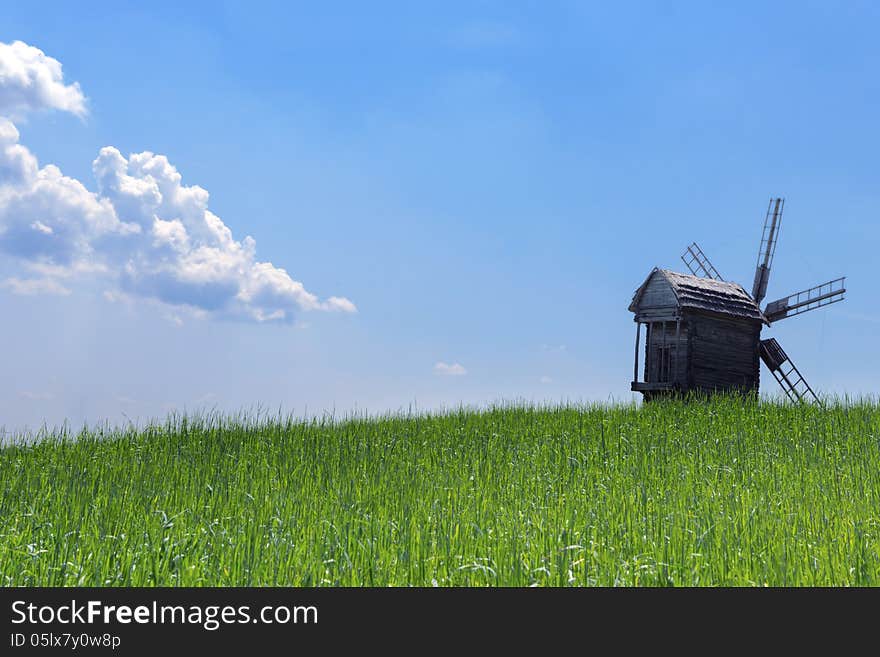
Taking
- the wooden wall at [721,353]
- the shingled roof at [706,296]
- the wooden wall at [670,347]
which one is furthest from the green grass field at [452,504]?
the shingled roof at [706,296]

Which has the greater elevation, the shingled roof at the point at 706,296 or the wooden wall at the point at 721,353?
the shingled roof at the point at 706,296

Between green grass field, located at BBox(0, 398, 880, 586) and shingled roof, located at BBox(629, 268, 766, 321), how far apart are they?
808cm

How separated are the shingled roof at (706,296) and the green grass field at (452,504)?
808 cm

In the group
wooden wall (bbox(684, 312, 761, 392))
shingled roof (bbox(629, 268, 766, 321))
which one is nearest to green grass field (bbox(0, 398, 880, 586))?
wooden wall (bbox(684, 312, 761, 392))

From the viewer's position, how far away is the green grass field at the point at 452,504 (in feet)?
19.0

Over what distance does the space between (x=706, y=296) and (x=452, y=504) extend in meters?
19.1

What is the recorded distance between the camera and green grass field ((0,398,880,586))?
580 centimetres

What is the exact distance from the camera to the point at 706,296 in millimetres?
25000

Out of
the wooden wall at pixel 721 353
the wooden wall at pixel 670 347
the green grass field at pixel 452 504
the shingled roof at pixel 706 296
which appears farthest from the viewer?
the shingled roof at pixel 706 296

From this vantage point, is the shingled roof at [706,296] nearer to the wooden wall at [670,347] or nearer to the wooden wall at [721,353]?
the wooden wall at [721,353]

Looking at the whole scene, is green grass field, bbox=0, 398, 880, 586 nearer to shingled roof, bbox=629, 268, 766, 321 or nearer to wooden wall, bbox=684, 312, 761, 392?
wooden wall, bbox=684, 312, 761, 392

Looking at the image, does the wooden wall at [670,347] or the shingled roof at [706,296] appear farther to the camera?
the shingled roof at [706,296]

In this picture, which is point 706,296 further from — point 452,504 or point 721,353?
point 452,504
